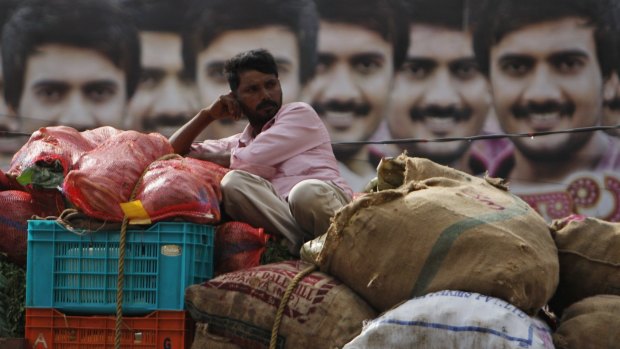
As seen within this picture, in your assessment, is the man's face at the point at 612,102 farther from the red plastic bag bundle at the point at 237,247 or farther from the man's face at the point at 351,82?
the red plastic bag bundle at the point at 237,247

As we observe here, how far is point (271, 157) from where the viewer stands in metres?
4.20

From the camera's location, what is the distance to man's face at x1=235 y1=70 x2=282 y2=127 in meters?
4.41

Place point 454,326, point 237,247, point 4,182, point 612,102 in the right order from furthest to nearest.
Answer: point 612,102 → point 4,182 → point 237,247 → point 454,326

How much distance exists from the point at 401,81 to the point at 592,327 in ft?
13.8

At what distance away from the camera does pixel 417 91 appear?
23.0ft

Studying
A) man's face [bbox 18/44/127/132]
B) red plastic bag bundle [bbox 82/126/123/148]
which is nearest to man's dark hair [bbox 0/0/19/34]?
Answer: man's face [bbox 18/44/127/132]

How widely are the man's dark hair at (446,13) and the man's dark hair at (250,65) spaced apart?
2.75m

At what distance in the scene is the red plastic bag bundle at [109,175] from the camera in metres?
3.50

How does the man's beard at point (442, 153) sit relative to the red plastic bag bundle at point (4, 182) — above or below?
below

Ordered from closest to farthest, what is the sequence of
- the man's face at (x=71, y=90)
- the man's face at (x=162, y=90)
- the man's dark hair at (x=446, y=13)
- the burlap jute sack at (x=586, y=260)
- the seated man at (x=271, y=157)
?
the burlap jute sack at (x=586, y=260) < the seated man at (x=271, y=157) < the man's dark hair at (x=446, y=13) < the man's face at (x=162, y=90) < the man's face at (x=71, y=90)

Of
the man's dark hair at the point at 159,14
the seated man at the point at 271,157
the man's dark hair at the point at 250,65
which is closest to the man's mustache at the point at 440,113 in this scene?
the man's dark hair at the point at 159,14

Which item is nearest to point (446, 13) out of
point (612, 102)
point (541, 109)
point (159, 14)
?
point (541, 109)

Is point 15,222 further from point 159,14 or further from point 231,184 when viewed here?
point 159,14

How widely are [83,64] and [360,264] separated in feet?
15.9
